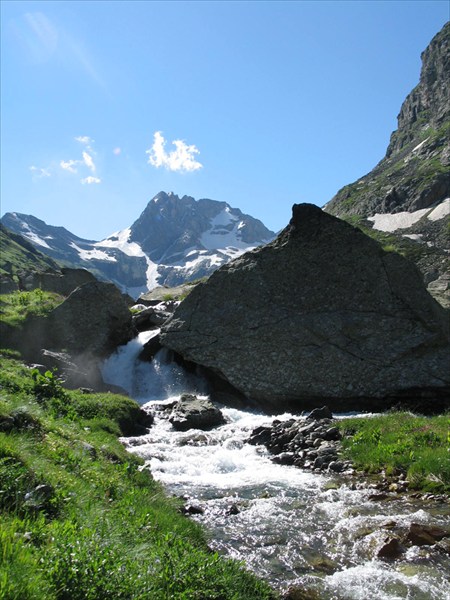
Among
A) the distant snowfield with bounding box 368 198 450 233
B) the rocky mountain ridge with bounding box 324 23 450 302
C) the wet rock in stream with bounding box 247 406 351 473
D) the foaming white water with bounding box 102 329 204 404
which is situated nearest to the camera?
the wet rock in stream with bounding box 247 406 351 473

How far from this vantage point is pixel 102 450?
571 inches

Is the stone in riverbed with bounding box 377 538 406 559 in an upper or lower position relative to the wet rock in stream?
lower

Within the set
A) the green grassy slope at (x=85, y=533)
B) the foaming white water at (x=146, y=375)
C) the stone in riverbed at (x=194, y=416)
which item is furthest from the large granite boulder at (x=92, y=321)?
the green grassy slope at (x=85, y=533)

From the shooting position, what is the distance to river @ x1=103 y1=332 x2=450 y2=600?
383 inches

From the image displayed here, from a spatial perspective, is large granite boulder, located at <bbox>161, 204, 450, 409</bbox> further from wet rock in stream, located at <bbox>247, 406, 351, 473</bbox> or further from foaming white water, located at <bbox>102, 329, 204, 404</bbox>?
wet rock in stream, located at <bbox>247, 406, 351, 473</bbox>

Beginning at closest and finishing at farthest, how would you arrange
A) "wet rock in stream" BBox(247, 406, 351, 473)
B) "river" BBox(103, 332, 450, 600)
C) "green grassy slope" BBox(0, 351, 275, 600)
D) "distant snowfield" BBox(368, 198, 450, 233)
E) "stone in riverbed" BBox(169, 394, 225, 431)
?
"green grassy slope" BBox(0, 351, 275, 600) → "river" BBox(103, 332, 450, 600) → "wet rock in stream" BBox(247, 406, 351, 473) → "stone in riverbed" BBox(169, 394, 225, 431) → "distant snowfield" BBox(368, 198, 450, 233)

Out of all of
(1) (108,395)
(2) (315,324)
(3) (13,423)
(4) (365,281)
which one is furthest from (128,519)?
(4) (365,281)

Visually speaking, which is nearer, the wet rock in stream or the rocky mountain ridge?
the wet rock in stream

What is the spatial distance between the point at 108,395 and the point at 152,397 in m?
10.5

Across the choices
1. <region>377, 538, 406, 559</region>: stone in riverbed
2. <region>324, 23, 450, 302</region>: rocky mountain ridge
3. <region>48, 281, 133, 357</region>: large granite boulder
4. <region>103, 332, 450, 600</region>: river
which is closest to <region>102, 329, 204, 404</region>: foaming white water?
<region>48, 281, 133, 357</region>: large granite boulder

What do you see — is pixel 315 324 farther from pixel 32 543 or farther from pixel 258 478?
pixel 32 543

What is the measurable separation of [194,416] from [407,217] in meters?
151

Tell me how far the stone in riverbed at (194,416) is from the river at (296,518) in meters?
2.09

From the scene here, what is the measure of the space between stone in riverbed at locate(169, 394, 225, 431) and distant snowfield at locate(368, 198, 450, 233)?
13554 centimetres
